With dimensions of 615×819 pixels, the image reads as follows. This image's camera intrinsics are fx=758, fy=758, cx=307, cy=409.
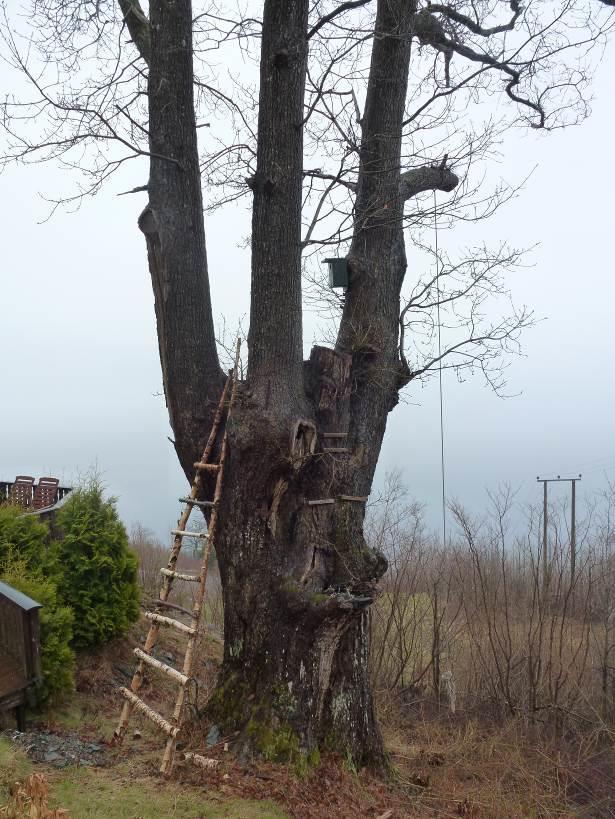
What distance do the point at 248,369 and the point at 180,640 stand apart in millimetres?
5525

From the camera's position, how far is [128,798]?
470 centimetres

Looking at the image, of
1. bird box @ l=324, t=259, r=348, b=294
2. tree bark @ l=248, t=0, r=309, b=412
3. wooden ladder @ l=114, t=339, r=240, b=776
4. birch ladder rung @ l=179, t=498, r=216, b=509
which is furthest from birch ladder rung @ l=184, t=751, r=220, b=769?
bird box @ l=324, t=259, r=348, b=294

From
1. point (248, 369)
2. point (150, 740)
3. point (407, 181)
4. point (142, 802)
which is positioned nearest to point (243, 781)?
point (142, 802)

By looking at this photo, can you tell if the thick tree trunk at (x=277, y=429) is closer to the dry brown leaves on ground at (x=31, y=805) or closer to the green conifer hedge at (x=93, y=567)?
the dry brown leaves on ground at (x=31, y=805)

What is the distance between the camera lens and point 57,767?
17.2 feet

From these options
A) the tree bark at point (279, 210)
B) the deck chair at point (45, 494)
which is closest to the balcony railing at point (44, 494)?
the deck chair at point (45, 494)

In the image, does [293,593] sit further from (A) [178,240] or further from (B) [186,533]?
(A) [178,240]

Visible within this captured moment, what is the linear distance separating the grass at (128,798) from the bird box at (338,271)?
3841mm

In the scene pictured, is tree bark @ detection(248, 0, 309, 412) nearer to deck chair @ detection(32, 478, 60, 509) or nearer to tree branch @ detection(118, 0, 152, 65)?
tree branch @ detection(118, 0, 152, 65)

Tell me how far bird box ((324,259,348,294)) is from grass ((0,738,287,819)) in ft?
12.6

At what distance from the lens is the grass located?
455cm

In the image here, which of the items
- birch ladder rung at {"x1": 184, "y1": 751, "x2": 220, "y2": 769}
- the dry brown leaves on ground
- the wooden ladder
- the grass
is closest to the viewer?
the dry brown leaves on ground

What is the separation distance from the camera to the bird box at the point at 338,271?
20.3ft

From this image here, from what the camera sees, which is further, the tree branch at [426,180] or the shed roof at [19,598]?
the tree branch at [426,180]
